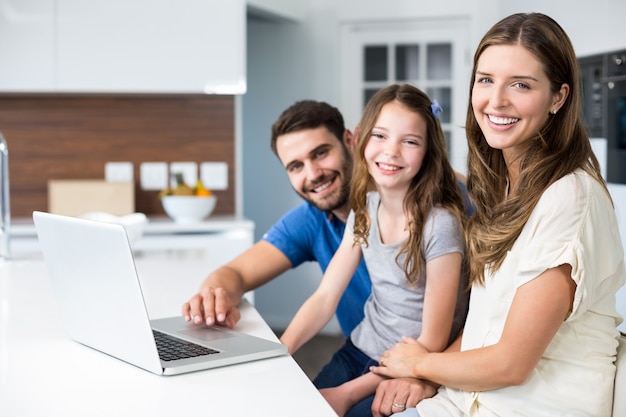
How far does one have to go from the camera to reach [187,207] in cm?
393

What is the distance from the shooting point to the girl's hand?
1.55 metres

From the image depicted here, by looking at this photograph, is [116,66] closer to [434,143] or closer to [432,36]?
[432,36]

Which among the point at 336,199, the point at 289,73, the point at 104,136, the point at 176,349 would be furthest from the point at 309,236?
the point at 289,73

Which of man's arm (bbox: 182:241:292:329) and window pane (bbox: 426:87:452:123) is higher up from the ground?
window pane (bbox: 426:87:452:123)

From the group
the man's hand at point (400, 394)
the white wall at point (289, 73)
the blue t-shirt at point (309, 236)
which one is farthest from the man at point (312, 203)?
the white wall at point (289, 73)

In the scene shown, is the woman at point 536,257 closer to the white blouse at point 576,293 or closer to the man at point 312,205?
the white blouse at point 576,293

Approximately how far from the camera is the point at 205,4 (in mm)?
3967

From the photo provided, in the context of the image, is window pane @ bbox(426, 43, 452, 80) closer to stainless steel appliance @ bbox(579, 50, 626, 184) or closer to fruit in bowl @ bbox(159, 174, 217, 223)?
stainless steel appliance @ bbox(579, 50, 626, 184)

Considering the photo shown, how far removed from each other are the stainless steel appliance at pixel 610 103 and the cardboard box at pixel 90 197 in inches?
92.0

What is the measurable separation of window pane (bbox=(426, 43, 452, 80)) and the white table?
11.7 ft

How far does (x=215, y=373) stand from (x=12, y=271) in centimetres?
133

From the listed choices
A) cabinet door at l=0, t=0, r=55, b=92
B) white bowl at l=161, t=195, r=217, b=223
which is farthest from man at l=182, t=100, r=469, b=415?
cabinet door at l=0, t=0, r=55, b=92

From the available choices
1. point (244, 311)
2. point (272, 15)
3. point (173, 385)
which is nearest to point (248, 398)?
point (173, 385)

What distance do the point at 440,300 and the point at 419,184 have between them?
0.94ft
